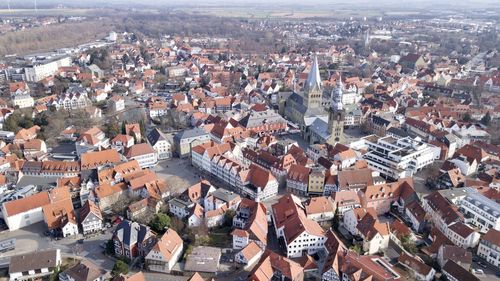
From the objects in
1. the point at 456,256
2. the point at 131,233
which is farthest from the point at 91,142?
the point at 456,256

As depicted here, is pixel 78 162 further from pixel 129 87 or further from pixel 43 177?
pixel 129 87

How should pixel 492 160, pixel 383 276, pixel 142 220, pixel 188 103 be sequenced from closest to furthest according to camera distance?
A: pixel 383 276 < pixel 142 220 < pixel 492 160 < pixel 188 103

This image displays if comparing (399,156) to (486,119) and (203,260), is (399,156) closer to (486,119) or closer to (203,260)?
(486,119)

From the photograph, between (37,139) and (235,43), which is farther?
(235,43)

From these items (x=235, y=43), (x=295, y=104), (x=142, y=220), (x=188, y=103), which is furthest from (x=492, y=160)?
(x=235, y=43)

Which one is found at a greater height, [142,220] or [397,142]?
[397,142]

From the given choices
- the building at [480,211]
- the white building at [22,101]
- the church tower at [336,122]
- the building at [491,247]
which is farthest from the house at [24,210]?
the building at [480,211]

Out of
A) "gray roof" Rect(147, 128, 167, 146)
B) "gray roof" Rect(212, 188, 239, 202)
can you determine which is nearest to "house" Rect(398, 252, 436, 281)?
"gray roof" Rect(212, 188, 239, 202)

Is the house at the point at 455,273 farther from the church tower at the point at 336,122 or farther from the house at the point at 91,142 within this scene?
the house at the point at 91,142
